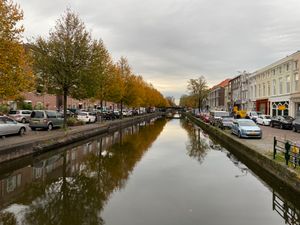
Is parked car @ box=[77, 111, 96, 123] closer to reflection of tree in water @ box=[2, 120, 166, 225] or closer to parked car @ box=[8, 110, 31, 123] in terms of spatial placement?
parked car @ box=[8, 110, 31, 123]

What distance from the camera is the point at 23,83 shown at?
1636 centimetres

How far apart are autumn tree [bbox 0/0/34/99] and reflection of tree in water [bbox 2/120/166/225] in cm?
464

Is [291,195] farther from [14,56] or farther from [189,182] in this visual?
[14,56]

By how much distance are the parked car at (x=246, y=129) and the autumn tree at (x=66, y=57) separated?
13259mm

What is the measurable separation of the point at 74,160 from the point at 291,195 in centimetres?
1114

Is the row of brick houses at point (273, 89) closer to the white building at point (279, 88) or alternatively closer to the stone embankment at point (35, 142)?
the white building at point (279, 88)

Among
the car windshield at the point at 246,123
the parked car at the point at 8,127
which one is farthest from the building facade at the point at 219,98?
the parked car at the point at 8,127

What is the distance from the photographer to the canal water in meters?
8.44

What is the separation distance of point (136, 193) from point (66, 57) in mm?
18299

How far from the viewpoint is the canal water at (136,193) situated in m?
8.44

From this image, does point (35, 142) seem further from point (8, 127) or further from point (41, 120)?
point (41, 120)

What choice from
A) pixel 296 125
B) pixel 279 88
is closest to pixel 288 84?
pixel 279 88

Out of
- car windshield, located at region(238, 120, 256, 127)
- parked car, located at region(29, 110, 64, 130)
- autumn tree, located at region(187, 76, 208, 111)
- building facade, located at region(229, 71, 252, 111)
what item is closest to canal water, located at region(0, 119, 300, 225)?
car windshield, located at region(238, 120, 256, 127)

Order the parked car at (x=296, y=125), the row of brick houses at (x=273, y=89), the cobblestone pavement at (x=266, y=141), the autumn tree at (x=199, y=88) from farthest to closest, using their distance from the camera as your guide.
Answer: the autumn tree at (x=199, y=88), the row of brick houses at (x=273, y=89), the parked car at (x=296, y=125), the cobblestone pavement at (x=266, y=141)
